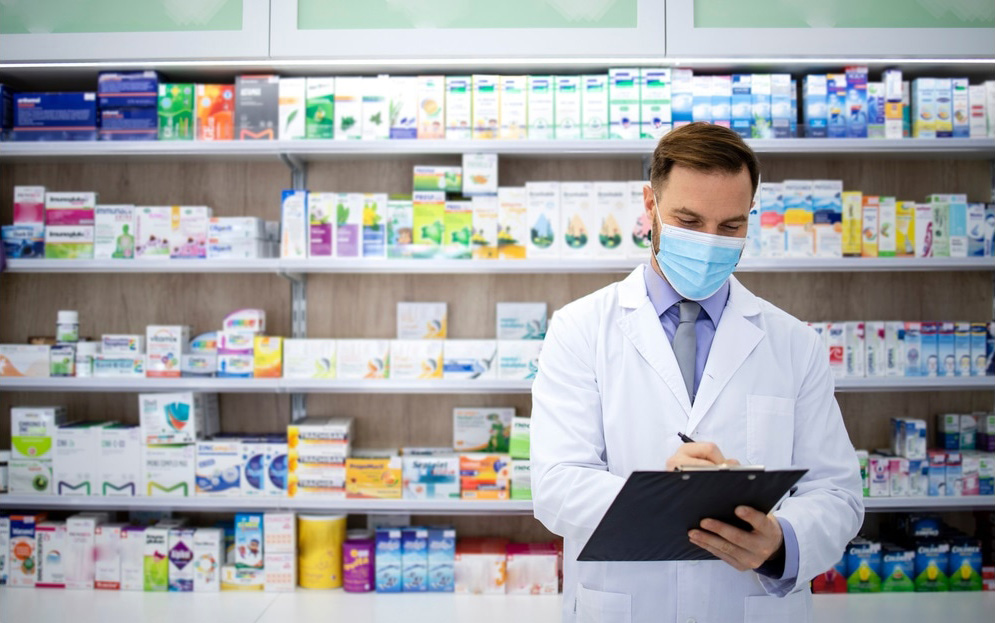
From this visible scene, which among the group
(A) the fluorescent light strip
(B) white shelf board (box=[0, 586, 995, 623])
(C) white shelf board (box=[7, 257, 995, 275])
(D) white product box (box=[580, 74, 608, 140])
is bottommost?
(B) white shelf board (box=[0, 586, 995, 623])

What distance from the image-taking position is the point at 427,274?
3.50m

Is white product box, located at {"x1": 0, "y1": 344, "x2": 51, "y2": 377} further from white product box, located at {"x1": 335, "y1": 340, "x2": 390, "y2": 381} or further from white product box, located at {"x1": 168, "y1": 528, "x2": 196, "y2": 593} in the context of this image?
white product box, located at {"x1": 335, "y1": 340, "x2": 390, "y2": 381}

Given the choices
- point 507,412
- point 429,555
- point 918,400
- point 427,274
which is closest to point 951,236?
point 918,400

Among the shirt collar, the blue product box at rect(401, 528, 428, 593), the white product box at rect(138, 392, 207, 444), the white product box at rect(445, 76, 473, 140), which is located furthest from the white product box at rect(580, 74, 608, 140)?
the white product box at rect(138, 392, 207, 444)

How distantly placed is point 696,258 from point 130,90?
2724 millimetres

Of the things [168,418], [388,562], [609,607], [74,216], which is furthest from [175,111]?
[609,607]

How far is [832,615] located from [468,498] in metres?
1.51

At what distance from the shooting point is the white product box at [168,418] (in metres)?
3.11

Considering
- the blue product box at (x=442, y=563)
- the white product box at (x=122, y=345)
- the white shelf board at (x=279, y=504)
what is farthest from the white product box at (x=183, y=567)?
the blue product box at (x=442, y=563)

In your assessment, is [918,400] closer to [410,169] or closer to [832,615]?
[832,615]

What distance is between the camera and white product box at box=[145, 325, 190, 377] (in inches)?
123

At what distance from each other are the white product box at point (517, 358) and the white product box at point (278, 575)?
1.21m

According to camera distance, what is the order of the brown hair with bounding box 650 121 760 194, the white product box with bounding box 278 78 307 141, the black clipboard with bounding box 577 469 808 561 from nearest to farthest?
1. the black clipboard with bounding box 577 469 808 561
2. the brown hair with bounding box 650 121 760 194
3. the white product box with bounding box 278 78 307 141

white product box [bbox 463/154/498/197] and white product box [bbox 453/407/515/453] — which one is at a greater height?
white product box [bbox 463/154/498/197]
